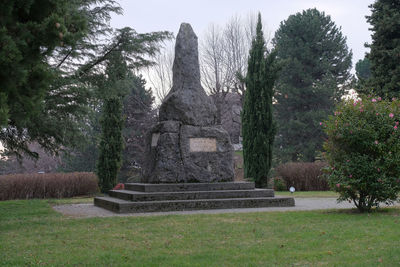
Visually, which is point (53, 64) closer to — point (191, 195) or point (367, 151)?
point (191, 195)

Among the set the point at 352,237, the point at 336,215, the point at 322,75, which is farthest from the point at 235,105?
the point at 352,237

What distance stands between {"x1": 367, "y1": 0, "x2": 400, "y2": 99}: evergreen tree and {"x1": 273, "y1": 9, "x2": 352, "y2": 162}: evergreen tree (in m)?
8.97

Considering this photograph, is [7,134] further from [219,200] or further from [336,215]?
[336,215]

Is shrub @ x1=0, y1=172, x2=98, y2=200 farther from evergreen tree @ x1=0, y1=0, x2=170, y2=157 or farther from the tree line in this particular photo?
evergreen tree @ x1=0, y1=0, x2=170, y2=157

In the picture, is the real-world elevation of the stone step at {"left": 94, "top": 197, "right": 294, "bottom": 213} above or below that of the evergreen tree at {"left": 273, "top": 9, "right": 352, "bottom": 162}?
below

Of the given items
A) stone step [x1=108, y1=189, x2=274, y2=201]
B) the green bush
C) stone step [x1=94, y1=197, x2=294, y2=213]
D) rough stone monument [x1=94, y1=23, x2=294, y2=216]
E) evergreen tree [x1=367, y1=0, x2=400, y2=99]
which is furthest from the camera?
evergreen tree [x1=367, y1=0, x2=400, y2=99]

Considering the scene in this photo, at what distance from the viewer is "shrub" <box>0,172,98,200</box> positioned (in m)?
19.1

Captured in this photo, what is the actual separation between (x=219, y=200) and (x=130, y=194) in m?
2.12

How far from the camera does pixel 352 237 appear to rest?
5.70 metres

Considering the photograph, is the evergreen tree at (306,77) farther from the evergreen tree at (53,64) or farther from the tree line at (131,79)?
the evergreen tree at (53,64)

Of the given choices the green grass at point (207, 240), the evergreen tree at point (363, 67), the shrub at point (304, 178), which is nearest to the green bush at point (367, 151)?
the green grass at point (207, 240)

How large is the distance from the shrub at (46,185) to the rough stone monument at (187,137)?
33.3 ft

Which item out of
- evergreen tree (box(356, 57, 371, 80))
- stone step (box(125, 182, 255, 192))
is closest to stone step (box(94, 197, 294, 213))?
stone step (box(125, 182, 255, 192))

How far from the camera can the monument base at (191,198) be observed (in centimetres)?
934
